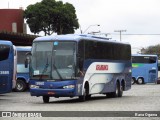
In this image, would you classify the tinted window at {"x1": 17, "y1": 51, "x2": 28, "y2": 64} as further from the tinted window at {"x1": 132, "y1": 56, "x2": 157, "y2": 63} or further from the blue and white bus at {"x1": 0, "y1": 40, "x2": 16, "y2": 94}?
the tinted window at {"x1": 132, "y1": 56, "x2": 157, "y2": 63}

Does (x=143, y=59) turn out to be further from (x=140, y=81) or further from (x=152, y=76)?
(x=140, y=81)

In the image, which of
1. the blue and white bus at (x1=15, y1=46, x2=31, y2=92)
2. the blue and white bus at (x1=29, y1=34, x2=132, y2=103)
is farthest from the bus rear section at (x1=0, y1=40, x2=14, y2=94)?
the blue and white bus at (x1=15, y1=46, x2=31, y2=92)

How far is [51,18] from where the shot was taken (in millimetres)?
95500

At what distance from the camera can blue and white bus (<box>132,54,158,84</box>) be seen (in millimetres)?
60375

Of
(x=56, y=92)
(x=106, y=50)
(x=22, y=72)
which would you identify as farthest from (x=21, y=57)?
(x=56, y=92)

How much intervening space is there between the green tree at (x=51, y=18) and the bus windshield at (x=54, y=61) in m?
65.8

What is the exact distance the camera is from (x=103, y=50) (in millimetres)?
29531

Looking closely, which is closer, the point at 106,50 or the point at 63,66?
the point at 63,66

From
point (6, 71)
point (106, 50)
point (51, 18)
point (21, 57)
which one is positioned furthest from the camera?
point (51, 18)

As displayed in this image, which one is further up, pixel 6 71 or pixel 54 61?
pixel 54 61

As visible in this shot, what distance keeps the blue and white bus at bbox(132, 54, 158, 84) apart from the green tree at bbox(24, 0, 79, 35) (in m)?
32.4

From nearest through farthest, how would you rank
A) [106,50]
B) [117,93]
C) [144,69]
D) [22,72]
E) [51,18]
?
1. [106,50]
2. [117,93]
3. [22,72]
4. [144,69]
5. [51,18]

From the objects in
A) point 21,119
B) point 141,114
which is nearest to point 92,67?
point 141,114

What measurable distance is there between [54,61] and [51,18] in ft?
231
